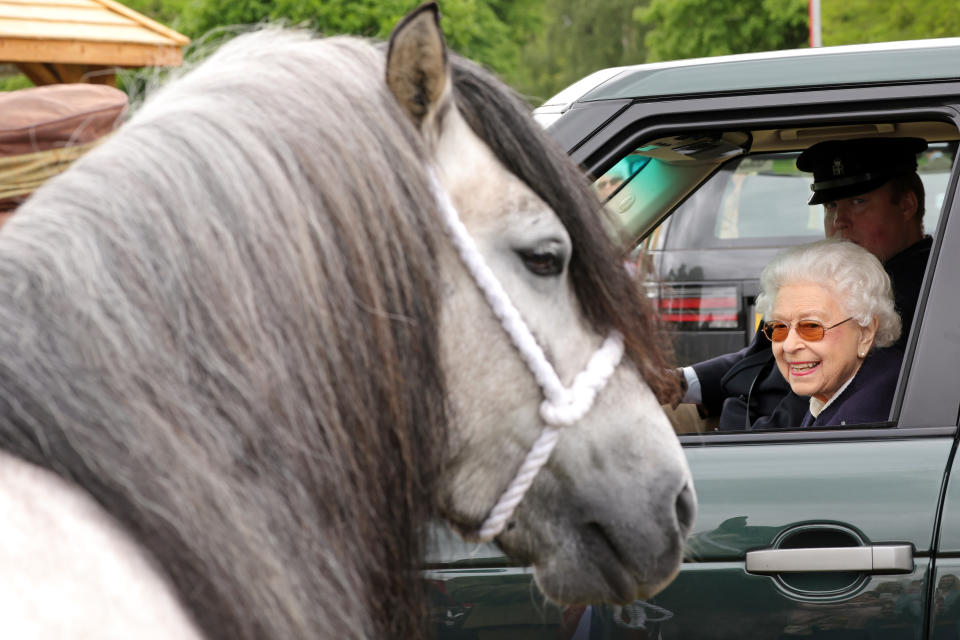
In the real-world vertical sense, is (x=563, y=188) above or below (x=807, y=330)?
above

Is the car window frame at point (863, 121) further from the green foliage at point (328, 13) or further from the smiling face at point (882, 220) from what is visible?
the green foliage at point (328, 13)

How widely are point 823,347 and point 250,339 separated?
5.52 feet

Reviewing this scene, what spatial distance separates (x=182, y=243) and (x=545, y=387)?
1.68 feet

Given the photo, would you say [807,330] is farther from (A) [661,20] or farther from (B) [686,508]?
(A) [661,20]

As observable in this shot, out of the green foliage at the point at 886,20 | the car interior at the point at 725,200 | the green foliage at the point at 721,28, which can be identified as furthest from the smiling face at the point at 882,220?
the green foliage at the point at 721,28

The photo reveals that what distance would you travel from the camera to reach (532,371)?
133cm

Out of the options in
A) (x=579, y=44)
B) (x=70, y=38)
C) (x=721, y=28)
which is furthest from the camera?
(x=579, y=44)

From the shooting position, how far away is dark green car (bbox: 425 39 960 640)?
1.75 metres

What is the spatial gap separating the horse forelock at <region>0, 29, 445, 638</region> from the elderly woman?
138 centimetres

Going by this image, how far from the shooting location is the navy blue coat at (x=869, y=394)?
221cm

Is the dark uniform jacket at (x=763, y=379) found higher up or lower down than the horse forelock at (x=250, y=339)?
lower down

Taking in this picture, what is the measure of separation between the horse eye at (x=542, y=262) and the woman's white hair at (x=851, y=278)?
1.28m

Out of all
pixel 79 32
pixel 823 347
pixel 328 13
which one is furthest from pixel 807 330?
pixel 328 13

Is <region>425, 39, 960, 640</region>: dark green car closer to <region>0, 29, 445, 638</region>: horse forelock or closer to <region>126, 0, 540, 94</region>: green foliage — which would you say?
<region>0, 29, 445, 638</region>: horse forelock
